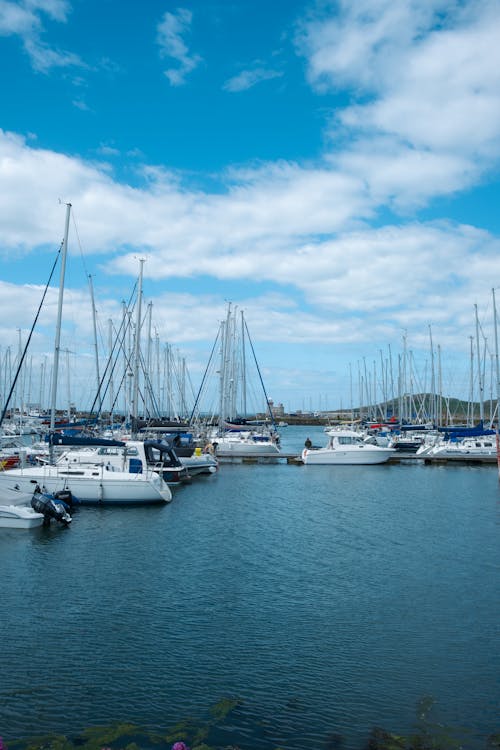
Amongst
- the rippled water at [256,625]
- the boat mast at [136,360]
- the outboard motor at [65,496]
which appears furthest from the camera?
the boat mast at [136,360]

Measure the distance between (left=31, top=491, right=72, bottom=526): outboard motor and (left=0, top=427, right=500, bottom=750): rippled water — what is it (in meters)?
0.49

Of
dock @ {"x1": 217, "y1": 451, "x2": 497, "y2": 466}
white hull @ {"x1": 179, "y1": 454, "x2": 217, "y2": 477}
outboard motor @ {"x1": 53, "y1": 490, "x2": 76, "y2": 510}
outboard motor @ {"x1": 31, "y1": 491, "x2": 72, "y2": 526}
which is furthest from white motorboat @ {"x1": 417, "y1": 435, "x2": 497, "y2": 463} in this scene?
outboard motor @ {"x1": 31, "y1": 491, "x2": 72, "y2": 526}

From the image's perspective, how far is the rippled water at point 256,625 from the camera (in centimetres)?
1096

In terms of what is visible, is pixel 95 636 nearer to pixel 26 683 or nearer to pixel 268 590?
pixel 26 683

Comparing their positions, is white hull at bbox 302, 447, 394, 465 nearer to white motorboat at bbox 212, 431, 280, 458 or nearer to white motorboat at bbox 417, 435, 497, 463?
white motorboat at bbox 417, 435, 497, 463

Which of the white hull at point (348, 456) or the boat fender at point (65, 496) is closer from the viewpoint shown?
the boat fender at point (65, 496)

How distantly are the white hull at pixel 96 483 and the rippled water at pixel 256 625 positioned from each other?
2906 mm

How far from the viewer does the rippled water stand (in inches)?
432

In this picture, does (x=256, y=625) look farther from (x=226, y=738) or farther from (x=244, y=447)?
(x=244, y=447)

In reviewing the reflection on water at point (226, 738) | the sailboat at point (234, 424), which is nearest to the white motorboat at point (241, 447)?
the sailboat at point (234, 424)

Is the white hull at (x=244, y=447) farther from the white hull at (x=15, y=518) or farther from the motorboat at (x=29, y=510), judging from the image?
the white hull at (x=15, y=518)

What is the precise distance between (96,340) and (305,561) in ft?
120

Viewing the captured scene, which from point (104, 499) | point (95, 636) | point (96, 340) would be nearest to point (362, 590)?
point (95, 636)

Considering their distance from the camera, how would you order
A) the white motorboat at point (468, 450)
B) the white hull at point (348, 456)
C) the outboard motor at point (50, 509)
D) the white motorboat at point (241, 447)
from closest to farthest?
1. the outboard motor at point (50, 509)
2. the white hull at point (348, 456)
3. the white motorboat at point (468, 450)
4. the white motorboat at point (241, 447)
